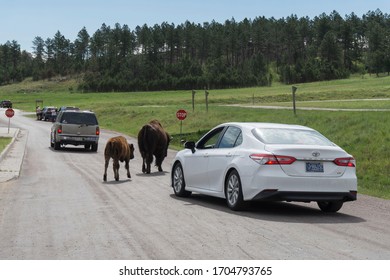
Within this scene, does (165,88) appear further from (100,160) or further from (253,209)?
(253,209)

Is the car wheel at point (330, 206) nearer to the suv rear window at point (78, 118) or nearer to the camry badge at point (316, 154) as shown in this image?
the camry badge at point (316, 154)

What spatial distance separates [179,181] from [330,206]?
3.66m

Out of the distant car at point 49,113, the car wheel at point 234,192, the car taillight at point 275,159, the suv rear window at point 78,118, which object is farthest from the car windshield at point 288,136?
the distant car at point 49,113

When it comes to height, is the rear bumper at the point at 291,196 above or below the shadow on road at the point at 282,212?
above

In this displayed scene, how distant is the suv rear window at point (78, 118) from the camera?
3234 cm

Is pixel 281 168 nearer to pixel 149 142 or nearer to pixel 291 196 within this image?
pixel 291 196

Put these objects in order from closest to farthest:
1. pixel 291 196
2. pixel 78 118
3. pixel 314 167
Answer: pixel 291 196 → pixel 314 167 → pixel 78 118

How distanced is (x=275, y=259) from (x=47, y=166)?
1694 cm

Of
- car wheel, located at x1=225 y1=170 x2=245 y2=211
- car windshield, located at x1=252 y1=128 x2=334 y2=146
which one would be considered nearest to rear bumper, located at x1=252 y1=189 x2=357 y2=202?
car wheel, located at x1=225 y1=170 x2=245 y2=211

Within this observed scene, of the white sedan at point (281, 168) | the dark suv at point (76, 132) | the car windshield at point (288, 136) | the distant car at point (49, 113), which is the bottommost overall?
the distant car at point (49, 113)

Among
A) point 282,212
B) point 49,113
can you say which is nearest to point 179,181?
point 282,212

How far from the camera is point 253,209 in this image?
12.2m

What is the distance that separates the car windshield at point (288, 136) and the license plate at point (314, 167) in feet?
2.23

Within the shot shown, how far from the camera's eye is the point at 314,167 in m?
11.3
